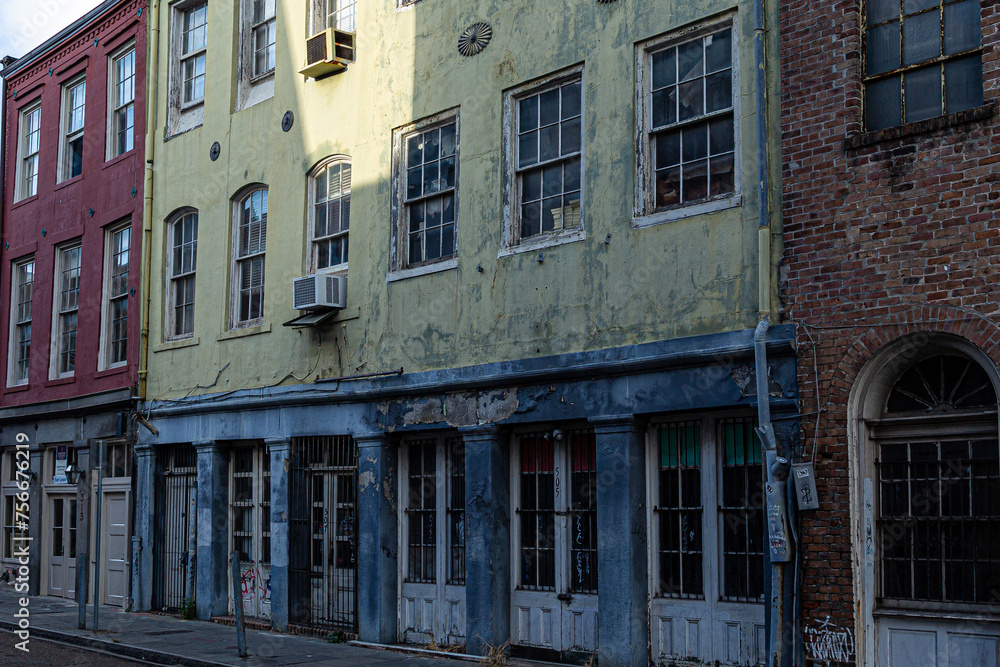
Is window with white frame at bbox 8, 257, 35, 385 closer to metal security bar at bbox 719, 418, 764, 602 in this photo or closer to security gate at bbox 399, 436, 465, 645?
security gate at bbox 399, 436, 465, 645

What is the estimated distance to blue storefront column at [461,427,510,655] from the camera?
12.0 m

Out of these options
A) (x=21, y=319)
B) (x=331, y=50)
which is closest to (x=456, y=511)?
(x=331, y=50)

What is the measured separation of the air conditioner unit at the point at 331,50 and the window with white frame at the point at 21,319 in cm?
1000

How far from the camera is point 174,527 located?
56.5 ft

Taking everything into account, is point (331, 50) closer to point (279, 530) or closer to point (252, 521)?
point (279, 530)

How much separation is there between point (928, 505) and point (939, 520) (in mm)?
150

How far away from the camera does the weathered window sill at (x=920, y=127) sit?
337 inches

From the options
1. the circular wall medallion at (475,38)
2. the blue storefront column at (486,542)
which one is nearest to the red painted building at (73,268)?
the blue storefront column at (486,542)

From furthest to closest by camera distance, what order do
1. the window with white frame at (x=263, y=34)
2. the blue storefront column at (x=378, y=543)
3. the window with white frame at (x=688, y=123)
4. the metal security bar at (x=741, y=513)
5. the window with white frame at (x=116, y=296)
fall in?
the window with white frame at (x=116, y=296), the window with white frame at (x=263, y=34), the blue storefront column at (x=378, y=543), the window with white frame at (x=688, y=123), the metal security bar at (x=741, y=513)

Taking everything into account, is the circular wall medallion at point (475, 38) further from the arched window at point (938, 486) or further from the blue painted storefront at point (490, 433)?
the arched window at point (938, 486)

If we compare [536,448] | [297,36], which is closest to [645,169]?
[536,448]

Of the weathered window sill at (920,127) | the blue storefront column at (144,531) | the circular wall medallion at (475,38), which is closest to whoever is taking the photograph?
the weathered window sill at (920,127)

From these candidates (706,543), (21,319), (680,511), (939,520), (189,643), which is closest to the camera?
(939,520)

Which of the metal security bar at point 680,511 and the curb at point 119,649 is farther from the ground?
the metal security bar at point 680,511
